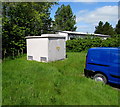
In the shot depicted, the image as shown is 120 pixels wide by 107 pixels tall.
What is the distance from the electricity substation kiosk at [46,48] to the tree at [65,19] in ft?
129

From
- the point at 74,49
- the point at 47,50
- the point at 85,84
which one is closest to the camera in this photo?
the point at 85,84

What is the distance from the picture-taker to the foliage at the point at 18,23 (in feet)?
50.4

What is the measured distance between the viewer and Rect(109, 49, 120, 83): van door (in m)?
5.64

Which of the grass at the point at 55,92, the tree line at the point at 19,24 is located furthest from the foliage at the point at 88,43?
the grass at the point at 55,92

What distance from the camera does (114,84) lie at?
624cm

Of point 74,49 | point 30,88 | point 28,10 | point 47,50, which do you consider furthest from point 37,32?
point 30,88

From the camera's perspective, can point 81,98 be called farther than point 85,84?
No

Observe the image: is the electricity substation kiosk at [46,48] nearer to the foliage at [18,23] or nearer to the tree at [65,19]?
the foliage at [18,23]

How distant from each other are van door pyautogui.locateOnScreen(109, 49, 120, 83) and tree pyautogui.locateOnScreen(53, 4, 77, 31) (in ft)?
148

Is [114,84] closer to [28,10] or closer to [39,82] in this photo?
[39,82]

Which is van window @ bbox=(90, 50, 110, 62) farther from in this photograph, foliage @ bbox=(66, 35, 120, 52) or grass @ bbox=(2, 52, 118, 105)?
foliage @ bbox=(66, 35, 120, 52)

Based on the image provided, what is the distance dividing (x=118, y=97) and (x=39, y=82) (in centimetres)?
315

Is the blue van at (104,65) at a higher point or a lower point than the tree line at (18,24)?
lower

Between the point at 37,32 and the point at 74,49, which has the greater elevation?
the point at 37,32
